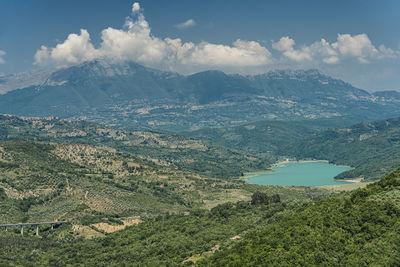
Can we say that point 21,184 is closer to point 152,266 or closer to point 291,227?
point 152,266

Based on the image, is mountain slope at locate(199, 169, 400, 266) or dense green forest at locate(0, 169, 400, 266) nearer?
mountain slope at locate(199, 169, 400, 266)

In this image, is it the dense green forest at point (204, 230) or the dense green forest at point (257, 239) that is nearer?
the dense green forest at point (257, 239)

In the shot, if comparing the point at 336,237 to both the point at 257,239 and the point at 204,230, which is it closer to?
the point at 257,239

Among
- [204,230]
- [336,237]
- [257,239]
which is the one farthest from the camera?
[204,230]

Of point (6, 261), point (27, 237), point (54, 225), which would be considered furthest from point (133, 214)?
point (6, 261)

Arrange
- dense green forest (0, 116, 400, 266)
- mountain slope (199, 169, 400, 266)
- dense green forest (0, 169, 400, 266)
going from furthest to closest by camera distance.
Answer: dense green forest (0, 116, 400, 266) < dense green forest (0, 169, 400, 266) < mountain slope (199, 169, 400, 266)

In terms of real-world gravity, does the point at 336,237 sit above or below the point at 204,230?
above

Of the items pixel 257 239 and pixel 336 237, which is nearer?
pixel 336 237

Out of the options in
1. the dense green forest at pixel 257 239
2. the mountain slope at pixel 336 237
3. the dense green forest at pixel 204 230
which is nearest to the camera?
the mountain slope at pixel 336 237

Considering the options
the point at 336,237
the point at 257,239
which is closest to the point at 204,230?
the point at 257,239

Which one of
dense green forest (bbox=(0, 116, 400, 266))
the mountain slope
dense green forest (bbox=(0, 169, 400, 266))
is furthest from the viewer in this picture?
dense green forest (bbox=(0, 116, 400, 266))

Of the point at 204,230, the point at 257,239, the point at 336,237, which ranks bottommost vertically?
the point at 204,230
